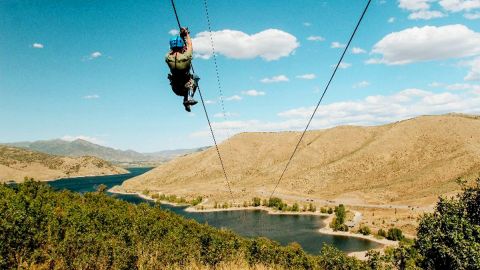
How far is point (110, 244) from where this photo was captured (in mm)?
27844

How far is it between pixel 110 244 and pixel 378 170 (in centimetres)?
14349

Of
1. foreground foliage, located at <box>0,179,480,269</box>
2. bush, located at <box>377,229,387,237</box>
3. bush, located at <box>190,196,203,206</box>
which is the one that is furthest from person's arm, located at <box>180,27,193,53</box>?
bush, located at <box>190,196,203,206</box>

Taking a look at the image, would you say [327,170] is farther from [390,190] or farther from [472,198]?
[472,198]

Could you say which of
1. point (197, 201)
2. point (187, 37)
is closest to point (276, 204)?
point (197, 201)

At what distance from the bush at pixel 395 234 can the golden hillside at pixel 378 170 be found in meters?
33.8

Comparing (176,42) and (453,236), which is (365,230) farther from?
(176,42)

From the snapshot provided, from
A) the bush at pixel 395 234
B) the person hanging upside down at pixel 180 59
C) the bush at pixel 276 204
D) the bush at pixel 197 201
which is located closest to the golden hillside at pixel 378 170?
the bush at pixel 197 201

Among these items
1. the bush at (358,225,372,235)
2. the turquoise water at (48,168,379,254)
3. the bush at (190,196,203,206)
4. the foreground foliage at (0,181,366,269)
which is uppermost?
the foreground foliage at (0,181,366,269)

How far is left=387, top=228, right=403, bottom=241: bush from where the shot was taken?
244ft

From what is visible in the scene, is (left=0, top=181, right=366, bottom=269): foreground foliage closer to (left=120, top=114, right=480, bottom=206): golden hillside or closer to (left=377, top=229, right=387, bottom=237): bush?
(left=377, top=229, right=387, bottom=237): bush

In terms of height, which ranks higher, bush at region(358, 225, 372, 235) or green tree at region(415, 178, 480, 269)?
green tree at region(415, 178, 480, 269)

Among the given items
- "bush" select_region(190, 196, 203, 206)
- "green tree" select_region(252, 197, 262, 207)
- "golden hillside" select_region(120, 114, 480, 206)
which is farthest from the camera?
"bush" select_region(190, 196, 203, 206)

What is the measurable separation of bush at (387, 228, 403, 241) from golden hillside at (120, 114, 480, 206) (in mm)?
33850

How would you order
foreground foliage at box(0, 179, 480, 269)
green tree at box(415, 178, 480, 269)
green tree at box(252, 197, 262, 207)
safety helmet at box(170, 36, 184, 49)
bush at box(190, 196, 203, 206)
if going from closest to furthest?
A: safety helmet at box(170, 36, 184, 49) → foreground foliage at box(0, 179, 480, 269) → green tree at box(415, 178, 480, 269) → green tree at box(252, 197, 262, 207) → bush at box(190, 196, 203, 206)
